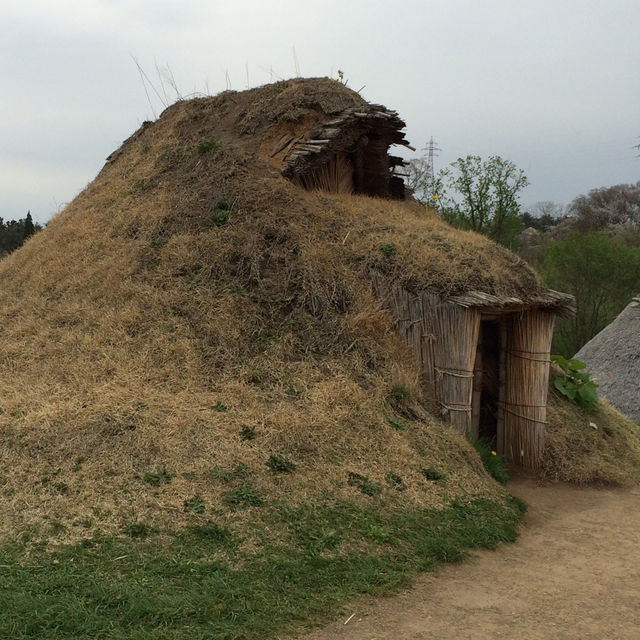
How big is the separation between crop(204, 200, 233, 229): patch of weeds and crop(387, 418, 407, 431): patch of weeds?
3.48m

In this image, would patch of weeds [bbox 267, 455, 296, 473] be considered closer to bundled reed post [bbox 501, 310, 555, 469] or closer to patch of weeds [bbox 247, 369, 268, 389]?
patch of weeds [bbox 247, 369, 268, 389]

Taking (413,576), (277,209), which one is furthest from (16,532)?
(277,209)

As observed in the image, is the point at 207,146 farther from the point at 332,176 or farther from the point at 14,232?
the point at 14,232

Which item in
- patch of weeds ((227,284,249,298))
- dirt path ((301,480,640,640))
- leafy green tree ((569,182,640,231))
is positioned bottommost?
dirt path ((301,480,640,640))

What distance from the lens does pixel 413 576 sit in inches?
195

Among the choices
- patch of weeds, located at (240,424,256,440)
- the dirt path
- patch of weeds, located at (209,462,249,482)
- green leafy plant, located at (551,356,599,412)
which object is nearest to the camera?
the dirt path

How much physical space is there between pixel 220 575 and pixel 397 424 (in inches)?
110

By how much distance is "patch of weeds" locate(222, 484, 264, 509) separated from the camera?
534 centimetres

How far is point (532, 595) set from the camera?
4.89 meters

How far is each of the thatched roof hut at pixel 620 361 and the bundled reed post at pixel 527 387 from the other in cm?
507

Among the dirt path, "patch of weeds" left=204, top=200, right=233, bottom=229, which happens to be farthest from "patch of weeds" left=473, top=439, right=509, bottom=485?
"patch of weeds" left=204, top=200, right=233, bottom=229

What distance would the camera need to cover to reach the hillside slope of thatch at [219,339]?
5656 mm

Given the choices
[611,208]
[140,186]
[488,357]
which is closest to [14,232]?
[140,186]

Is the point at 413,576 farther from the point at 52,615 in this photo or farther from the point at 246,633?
the point at 52,615
